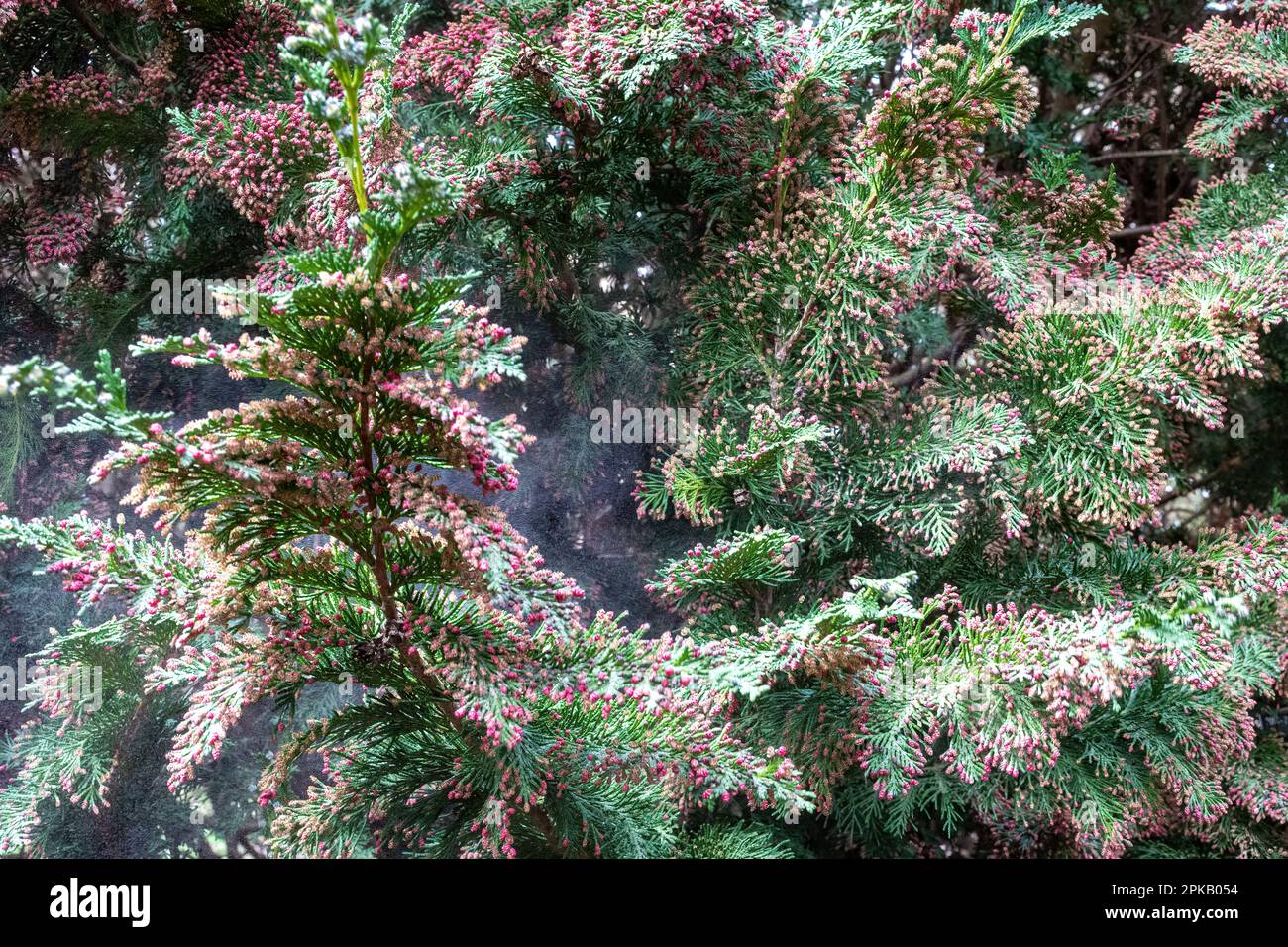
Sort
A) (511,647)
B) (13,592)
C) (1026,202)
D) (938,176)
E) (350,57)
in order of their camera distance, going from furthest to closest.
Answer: (1026,202) < (13,592) < (938,176) < (511,647) < (350,57)

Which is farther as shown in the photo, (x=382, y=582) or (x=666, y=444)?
(x=666, y=444)

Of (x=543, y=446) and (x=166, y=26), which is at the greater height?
(x=166, y=26)

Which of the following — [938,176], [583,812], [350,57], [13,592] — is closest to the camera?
[350,57]

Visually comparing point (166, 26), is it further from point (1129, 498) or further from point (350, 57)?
point (1129, 498)

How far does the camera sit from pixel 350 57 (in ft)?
2.06

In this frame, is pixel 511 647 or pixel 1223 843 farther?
pixel 1223 843

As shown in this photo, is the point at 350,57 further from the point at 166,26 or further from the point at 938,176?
the point at 166,26

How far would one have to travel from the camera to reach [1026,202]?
126 cm

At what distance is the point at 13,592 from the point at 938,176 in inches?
41.1

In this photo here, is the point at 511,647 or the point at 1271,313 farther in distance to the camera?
the point at 1271,313

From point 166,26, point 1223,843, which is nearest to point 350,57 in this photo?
point 166,26

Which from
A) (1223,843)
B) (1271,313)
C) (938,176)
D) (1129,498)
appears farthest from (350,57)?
(1223,843)
